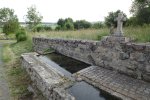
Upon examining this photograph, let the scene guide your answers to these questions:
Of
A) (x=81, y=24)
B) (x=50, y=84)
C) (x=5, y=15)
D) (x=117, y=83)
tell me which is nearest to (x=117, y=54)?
(x=117, y=83)

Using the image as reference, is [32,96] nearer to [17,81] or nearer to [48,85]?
[48,85]

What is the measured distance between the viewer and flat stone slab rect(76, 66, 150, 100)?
5.13 m

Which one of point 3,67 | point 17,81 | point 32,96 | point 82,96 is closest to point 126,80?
point 82,96

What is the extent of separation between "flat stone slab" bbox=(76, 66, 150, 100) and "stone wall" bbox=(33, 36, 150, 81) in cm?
26

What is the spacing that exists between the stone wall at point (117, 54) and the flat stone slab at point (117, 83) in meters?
0.26

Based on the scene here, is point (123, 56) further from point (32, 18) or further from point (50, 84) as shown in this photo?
point (32, 18)

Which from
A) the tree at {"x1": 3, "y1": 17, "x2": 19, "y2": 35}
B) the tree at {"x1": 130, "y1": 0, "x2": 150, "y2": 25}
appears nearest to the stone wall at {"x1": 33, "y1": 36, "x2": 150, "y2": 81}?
the tree at {"x1": 130, "y1": 0, "x2": 150, "y2": 25}

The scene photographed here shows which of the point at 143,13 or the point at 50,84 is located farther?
the point at 143,13

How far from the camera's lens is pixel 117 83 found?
233 inches

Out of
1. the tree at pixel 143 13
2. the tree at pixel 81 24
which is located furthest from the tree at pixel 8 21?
the tree at pixel 143 13

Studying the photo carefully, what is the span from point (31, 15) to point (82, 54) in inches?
1177

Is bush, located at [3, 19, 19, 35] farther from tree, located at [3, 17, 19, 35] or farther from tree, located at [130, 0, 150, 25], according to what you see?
tree, located at [130, 0, 150, 25]

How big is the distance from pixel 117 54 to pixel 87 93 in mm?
2016

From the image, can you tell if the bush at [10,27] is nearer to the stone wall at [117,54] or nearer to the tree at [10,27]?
the tree at [10,27]
